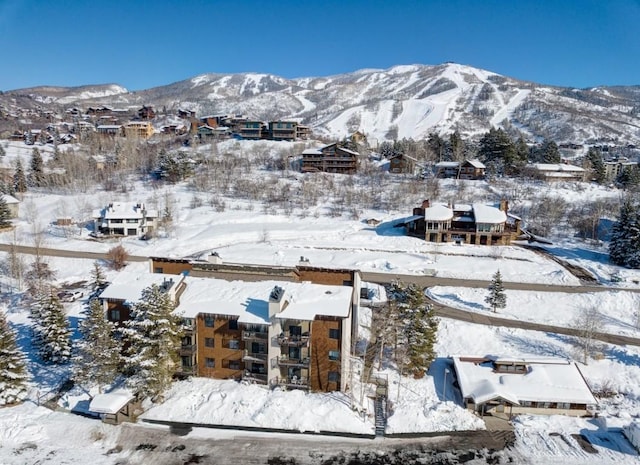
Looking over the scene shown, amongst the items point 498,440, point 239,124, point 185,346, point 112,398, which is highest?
point 239,124

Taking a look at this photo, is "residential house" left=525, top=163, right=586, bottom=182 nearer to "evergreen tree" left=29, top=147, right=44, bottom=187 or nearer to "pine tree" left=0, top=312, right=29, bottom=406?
"pine tree" left=0, top=312, right=29, bottom=406

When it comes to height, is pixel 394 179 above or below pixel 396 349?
above

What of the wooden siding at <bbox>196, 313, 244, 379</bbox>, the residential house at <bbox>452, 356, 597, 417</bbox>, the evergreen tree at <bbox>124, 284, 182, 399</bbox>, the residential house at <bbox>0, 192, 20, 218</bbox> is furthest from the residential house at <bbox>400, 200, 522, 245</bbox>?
the residential house at <bbox>0, 192, 20, 218</bbox>

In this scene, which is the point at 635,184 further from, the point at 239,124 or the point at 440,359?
the point at 239,124

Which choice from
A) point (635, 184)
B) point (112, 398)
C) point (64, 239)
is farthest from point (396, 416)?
point (635, 184)

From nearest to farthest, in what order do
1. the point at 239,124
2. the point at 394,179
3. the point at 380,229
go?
the point at 380,229
the point at 394,179
the point at 239,124

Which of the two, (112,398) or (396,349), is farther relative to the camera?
(396,349)

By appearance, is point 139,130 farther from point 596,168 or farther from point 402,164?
point 596,168

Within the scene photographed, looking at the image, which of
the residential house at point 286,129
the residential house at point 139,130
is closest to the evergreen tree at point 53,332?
the residential house at point 286,129
